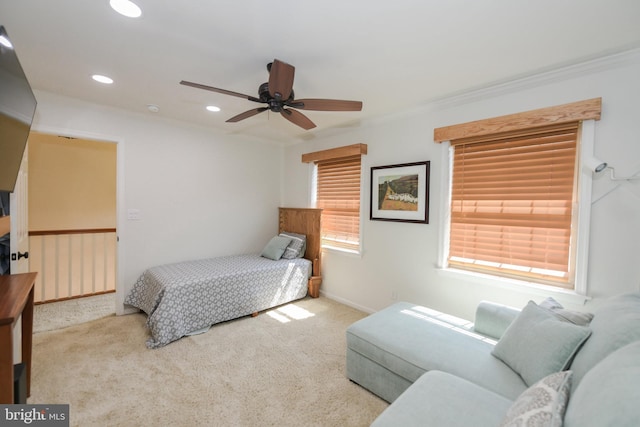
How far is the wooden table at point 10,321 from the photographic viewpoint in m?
1.15

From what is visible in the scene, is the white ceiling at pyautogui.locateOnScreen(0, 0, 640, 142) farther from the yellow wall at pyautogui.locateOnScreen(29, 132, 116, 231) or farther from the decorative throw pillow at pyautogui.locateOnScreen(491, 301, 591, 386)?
the yellow wall at pyautogui.locateOnScreen(29, 132, 116, 231)

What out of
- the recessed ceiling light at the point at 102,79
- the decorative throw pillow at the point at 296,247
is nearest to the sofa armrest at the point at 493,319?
the decorative throw pillow at the point at 296,247

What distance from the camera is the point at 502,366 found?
5.13 ft

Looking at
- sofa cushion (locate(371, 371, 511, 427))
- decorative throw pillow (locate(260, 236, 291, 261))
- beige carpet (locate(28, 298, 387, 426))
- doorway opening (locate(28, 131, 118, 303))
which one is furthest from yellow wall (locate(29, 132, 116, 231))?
sofa cushion (locate(371, 371, 511, 427))

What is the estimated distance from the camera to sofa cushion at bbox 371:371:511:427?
1159 millimetres

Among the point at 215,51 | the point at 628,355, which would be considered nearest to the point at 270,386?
the point at 628,355

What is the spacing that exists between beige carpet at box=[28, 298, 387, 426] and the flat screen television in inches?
60.2

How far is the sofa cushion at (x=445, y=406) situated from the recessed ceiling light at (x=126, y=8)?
8.03 feet

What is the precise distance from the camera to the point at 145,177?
336 cm

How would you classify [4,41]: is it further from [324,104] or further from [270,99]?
[324,104]

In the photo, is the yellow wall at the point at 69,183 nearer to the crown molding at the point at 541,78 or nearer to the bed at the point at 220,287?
the bed at the point at 220,287

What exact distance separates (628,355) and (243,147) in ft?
14.2

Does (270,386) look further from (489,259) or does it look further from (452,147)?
(452,147)

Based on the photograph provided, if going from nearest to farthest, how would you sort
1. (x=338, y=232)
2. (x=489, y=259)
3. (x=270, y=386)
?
(x=270, y=386) < (x=489, y=259) < (x=338, y=232)
